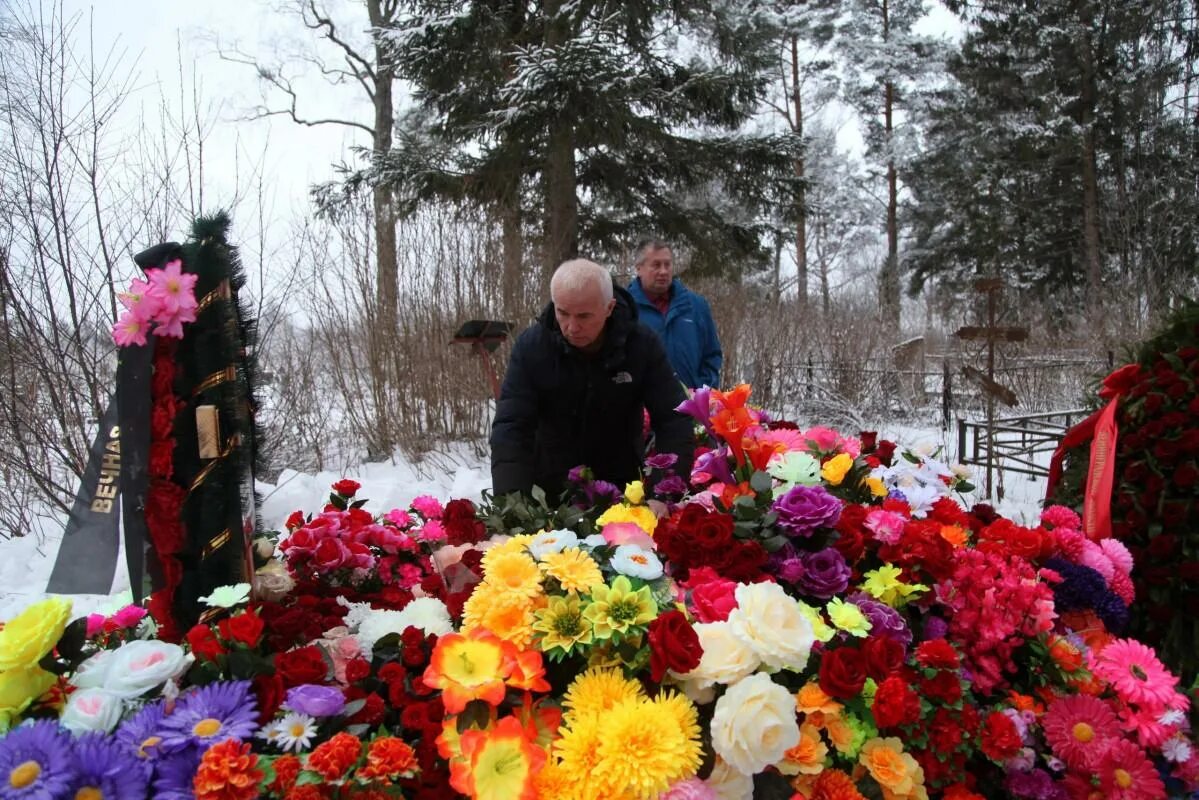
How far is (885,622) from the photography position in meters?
1.31

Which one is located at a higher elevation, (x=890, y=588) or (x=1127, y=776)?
(x=890, y=588)

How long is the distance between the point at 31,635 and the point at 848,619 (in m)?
1.29

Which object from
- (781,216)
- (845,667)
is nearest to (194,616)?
(845,667)

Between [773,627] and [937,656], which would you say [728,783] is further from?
[937,656]

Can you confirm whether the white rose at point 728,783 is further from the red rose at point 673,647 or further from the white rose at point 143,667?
the white rose at point 143,667

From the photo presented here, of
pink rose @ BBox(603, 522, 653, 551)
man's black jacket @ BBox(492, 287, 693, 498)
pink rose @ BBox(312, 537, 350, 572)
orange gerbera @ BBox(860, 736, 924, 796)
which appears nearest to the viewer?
orange gerbera @ BBox(860, 736, 924, 796)

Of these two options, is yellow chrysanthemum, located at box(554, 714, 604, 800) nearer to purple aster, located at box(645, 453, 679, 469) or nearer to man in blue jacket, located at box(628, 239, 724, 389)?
purple aster, located at box(645, 453, 679, 469)

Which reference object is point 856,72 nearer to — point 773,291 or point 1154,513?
point 773,291

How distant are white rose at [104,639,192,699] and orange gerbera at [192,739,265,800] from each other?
0.63 feet

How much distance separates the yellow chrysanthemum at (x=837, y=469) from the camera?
68.4 inches

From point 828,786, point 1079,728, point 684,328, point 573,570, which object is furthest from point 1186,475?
point 684,328

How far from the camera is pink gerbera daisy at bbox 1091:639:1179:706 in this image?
1.36 m

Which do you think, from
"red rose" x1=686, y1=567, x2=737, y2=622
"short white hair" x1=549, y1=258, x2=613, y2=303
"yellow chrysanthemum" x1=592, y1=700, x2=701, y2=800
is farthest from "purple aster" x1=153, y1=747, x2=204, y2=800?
"short white hair" x1=549, y1=258, x2=613, y2=303

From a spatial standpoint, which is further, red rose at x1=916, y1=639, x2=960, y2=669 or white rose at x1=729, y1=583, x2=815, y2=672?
red rose at x1=916, y1=639, x2=960, y2=669
